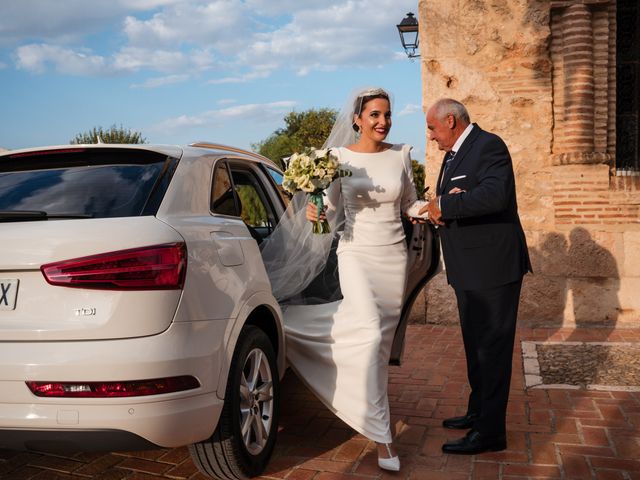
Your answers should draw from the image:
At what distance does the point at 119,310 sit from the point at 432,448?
224 cm

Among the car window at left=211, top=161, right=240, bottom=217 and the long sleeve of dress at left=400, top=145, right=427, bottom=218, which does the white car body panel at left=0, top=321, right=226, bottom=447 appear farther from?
the long sleeve of dress at left=400, top=145, right=427, bottom=218

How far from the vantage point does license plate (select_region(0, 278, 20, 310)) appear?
2877 millimetres

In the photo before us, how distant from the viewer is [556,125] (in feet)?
25.9

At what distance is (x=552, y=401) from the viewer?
16.3 ft

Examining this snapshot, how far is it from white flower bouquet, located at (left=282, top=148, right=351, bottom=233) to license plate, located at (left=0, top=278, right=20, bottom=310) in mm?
1765

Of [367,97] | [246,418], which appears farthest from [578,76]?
[246,418]

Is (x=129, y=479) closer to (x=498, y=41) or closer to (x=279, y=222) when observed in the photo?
(x=279, y=222)

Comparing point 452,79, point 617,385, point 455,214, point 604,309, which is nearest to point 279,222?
point 455,214

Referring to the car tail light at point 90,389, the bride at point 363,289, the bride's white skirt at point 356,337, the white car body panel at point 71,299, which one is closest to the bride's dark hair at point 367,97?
the bride at point 363,289

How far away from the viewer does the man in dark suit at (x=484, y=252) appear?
3902 mm

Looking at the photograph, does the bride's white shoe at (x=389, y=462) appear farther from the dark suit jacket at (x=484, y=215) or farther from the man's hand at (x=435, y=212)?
the man's hand at (x=435, y=212)

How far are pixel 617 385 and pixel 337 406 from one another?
104 inches

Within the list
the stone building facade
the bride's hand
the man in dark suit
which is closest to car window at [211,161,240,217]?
the bride's hand

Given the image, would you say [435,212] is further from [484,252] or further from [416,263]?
[416,263]
